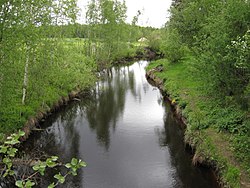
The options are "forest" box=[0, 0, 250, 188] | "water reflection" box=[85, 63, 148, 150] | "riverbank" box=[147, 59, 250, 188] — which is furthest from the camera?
Result: "water reflection" box=[85, 63, 148, 150]

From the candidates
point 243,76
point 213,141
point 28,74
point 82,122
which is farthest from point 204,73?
point 28,74

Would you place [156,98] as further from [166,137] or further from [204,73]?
[204,73]

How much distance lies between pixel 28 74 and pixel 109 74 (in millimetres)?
32897

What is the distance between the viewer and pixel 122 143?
25234mm

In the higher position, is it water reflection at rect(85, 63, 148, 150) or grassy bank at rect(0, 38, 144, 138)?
grassy bank at rect(0, 38, 144, 138)

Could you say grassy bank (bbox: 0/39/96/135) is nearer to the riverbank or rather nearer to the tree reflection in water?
the tree reflection in water

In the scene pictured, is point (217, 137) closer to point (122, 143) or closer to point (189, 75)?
point (122, 143)

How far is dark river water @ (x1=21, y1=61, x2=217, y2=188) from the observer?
19.4 meters

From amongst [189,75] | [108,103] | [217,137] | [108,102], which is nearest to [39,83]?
[108,103]

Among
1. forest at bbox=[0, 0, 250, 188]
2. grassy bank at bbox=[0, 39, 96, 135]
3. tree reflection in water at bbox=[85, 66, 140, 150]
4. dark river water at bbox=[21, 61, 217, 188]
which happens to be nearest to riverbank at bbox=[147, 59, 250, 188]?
forest at bbox=[0, 0, 250, 188]

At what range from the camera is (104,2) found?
57.5m

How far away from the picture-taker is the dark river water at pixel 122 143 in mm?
19359

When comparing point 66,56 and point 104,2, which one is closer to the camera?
point 66,56

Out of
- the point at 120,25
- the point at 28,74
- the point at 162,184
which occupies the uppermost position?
the point at 120,25
